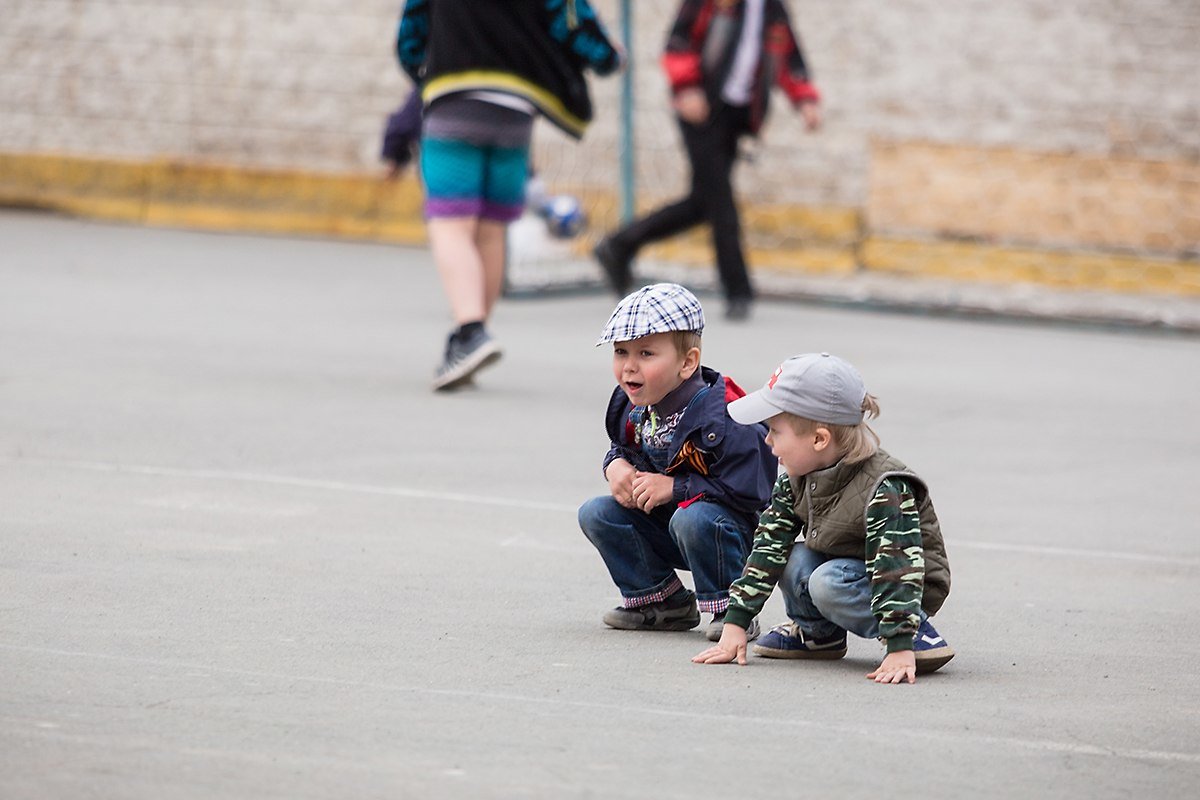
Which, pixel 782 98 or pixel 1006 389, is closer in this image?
pixel 1006 389

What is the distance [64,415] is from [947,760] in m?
4.73

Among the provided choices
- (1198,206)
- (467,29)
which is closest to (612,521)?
(467,29)

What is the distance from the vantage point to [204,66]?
52.2 ft

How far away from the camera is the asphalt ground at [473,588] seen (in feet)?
12.9

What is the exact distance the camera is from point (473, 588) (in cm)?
553

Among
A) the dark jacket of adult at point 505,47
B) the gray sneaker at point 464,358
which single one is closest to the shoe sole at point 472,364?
the gray sneaker at point 464,358

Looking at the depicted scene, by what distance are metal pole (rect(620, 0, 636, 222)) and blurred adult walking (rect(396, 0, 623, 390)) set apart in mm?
4559

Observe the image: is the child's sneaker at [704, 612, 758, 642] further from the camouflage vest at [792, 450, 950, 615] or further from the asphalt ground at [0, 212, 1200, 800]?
the camouflage vest at [792, 450, 950, 615]

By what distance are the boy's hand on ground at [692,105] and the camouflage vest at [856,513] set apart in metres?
7.32

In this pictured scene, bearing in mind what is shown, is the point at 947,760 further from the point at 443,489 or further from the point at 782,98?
the point at 782,98

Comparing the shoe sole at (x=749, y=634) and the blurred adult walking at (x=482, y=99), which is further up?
the blurred adult walking at (x=482, y=99)

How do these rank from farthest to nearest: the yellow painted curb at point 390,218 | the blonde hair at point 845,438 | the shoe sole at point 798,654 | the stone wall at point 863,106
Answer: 1. the yellow painted curb at point 390,218
2. the stone wall at point 863,106
3. the shoe sole at point 798,654
4. the blonde hair at point 845,438

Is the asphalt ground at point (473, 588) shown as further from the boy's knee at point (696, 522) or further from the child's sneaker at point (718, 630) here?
the boy's knee at point (696, 522)

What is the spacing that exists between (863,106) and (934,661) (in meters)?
10.3
